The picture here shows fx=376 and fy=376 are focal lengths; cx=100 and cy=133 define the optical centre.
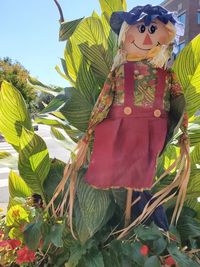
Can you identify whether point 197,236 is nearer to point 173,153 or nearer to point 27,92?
point 173,153

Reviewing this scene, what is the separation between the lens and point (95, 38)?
1.62 meters

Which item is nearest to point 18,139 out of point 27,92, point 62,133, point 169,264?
point 62,133

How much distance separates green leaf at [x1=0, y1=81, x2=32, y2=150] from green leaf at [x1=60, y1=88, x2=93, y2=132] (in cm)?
22

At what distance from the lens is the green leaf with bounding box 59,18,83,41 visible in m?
1.49

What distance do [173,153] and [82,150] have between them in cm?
59

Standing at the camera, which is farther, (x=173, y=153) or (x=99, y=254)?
(x=173, y=153)

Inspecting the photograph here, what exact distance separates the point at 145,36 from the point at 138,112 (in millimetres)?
295

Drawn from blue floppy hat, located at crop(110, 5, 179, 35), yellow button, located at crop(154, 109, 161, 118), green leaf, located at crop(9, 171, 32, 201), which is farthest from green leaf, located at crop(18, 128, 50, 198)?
blue floppy hat, located at crop(110, 5, 179, 35)

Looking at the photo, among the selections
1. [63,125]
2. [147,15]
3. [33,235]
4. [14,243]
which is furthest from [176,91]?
[14,243]

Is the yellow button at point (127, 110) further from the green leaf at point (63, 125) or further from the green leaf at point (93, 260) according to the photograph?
the green leaf at point (93, 260)

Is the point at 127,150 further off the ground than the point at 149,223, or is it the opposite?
the point at 127,150

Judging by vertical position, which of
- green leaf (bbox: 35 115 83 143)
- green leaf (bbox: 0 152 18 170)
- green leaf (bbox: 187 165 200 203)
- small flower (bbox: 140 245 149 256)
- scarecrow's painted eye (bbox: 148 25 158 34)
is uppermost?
scarecrow's painted eye (bbox: 148 25 158 34)

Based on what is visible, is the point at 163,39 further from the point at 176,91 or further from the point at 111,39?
the point at 111,39

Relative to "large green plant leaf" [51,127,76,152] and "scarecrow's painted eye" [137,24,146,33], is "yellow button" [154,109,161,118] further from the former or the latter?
"large green plant leaf" [51,127,76,152]
